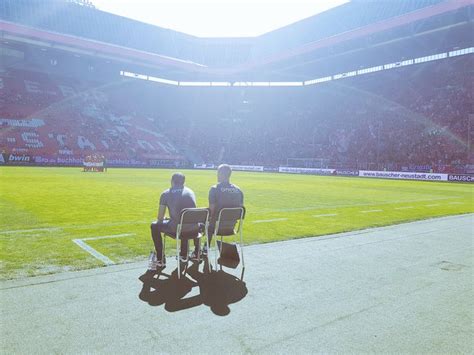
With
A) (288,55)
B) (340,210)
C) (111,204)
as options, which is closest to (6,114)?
(288,55)

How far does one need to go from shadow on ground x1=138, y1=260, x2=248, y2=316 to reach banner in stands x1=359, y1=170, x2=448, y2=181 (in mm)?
38522

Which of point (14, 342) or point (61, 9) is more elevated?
point (61, 9)

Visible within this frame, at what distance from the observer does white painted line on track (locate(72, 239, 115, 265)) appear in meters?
5.98

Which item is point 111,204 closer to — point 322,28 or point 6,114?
point 6,114

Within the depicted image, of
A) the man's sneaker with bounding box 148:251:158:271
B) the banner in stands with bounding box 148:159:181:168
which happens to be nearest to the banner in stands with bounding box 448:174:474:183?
the banner in stands with bounding box 148:159:181:168

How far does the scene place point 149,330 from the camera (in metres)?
3.65

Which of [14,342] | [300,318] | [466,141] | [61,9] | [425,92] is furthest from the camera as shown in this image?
[61,9]

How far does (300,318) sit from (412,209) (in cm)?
1173

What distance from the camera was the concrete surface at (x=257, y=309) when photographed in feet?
11.3

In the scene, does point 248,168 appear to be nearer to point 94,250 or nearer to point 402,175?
point 402,175

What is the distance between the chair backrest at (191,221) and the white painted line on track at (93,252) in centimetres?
127

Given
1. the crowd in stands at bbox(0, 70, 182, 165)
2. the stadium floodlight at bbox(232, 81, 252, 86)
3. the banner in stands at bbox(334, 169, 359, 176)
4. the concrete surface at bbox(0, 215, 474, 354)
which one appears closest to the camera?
the concrete surface at bbox(0, 215, 474, 354)

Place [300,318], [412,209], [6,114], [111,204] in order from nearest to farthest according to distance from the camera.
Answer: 1. [300,318]
2. [111,204]
3. [412,209]
4. [6,114]

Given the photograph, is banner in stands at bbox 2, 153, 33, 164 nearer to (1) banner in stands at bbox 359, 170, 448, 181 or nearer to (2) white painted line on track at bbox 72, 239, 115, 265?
(1) banner in stands at bbox 359, 170, 448, 181
